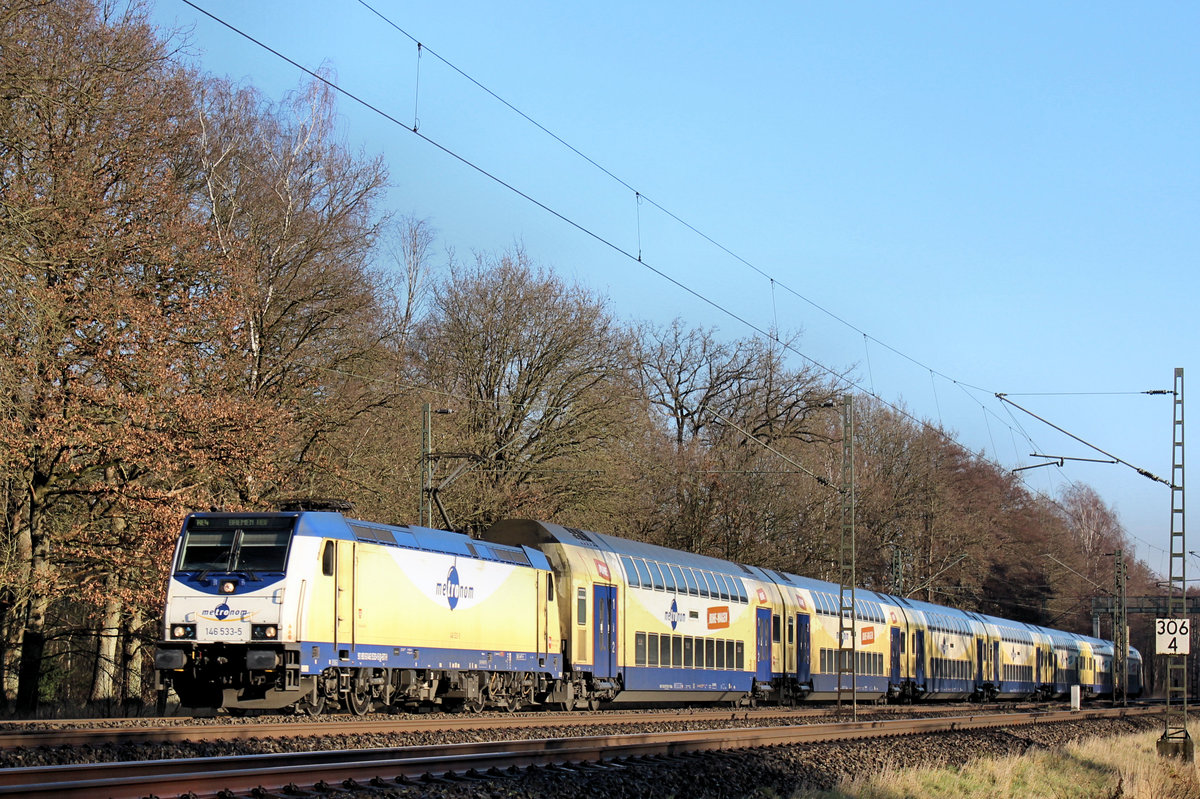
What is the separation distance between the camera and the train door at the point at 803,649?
36312 millimetres

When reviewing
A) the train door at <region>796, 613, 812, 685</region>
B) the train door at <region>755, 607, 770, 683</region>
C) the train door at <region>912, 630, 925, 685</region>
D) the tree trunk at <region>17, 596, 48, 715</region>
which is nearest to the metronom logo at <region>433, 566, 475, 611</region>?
Result: the tree trunk at <region>17, 596, 48, 715</region>

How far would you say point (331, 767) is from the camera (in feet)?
37.7

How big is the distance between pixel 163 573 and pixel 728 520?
3300 centimetres

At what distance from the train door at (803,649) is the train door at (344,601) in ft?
63.4

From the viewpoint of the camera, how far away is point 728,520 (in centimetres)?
5378

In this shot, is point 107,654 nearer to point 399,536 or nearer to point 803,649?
point 399,536

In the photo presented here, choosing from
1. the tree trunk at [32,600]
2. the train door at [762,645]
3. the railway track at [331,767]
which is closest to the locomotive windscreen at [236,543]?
the railway track at [331,767]

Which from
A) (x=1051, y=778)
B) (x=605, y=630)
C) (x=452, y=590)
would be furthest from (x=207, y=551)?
(x=1051, y=778)

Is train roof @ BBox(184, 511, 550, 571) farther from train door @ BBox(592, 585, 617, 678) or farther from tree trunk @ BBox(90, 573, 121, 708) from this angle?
tree trunk @ BBox(90, 573, 121, 708)

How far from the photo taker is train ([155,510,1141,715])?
1867 centimetres

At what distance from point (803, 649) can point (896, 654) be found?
6.51 m

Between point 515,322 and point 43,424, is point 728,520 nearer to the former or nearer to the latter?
point 515,322

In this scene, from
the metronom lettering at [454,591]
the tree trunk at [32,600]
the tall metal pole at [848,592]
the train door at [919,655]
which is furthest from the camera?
the train door at [919,655]

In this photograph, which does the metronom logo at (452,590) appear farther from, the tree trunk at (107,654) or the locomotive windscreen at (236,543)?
the tree trunk at (107,654)
